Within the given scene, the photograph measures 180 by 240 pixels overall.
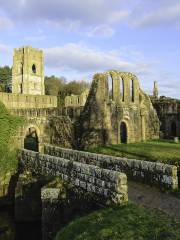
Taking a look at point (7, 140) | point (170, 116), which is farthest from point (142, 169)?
point (170, 116)

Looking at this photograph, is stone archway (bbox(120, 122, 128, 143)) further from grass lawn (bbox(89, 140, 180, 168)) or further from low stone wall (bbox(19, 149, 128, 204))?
→ low stone wall (bbox(19, 149, 128, 204))

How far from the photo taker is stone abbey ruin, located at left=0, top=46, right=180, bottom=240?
9477mm

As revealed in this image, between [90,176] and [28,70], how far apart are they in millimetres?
56703

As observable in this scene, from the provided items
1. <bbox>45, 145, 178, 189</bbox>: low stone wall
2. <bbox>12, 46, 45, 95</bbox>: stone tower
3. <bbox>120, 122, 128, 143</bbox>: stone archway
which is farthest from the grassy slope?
<bbox>12, 46, 45, 95</bbox>: stone tower

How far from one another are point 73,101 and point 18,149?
27.8m

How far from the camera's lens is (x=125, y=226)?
6348 millimetres

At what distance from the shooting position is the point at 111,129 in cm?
2223

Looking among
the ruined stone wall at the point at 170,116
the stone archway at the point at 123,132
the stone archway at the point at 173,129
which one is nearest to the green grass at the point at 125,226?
the stone archway at the point at 123,132

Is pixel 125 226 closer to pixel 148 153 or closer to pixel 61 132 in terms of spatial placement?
pixel 148 153

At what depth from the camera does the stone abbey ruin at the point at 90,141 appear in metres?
9.48

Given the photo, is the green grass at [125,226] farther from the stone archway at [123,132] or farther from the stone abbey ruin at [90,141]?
the stone archway at [123,132]

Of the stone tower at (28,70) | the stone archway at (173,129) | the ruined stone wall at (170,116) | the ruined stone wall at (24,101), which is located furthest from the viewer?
the stone tower at (28,70)

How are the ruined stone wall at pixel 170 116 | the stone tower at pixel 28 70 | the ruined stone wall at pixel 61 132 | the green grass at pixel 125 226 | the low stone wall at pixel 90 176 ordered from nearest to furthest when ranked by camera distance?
1. the green grass at pixel 125 226
2. the low stone wall at pixel 90 176
3. the ruined stone wall at pixel 61 132
4. the ruined stone wall at pixel 170 116
5. the stone tower at pixel 28 70

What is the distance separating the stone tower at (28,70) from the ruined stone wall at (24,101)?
1563 centimetres
